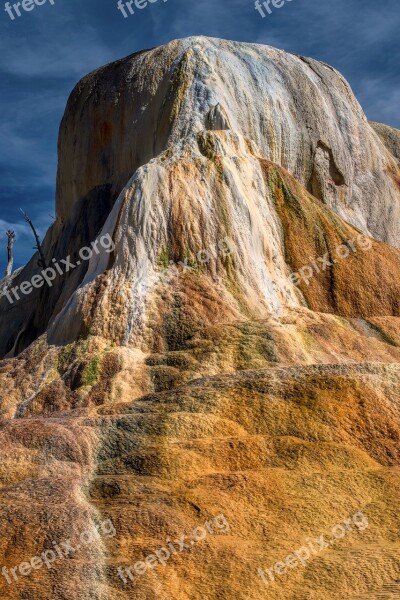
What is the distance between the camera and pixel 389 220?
25359mm

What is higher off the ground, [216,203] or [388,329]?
[216,203]

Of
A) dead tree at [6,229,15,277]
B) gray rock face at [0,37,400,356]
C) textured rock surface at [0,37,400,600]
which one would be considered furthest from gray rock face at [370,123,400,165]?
dead tree at [6,229,15,277]

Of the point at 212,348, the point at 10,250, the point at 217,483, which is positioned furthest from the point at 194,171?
the point at 10,250

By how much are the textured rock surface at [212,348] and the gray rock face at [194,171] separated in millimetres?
60

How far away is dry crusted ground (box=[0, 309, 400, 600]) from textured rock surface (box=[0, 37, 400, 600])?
2 cm

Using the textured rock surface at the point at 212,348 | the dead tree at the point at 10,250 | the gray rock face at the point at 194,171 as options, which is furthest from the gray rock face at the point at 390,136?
the dead tree at the point at 10,250

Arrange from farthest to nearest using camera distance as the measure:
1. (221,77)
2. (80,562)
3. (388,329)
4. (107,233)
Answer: (221,77) → (107,233) → (388,329) → (80,562)

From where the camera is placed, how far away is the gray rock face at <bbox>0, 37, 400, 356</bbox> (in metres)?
14.7

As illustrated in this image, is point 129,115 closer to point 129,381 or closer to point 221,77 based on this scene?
point 221,77

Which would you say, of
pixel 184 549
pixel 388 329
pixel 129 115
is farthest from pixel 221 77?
pixel 184 549

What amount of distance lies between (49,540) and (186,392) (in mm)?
3132

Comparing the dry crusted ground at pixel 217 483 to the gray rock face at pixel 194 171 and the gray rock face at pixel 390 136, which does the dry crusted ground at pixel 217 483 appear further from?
the gray rock face at pixel 390 136

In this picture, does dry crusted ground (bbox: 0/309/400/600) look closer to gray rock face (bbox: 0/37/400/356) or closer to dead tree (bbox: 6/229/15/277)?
gray rock face (bbox: 0/37/400/356)

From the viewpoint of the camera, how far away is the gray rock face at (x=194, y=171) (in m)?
14.7
